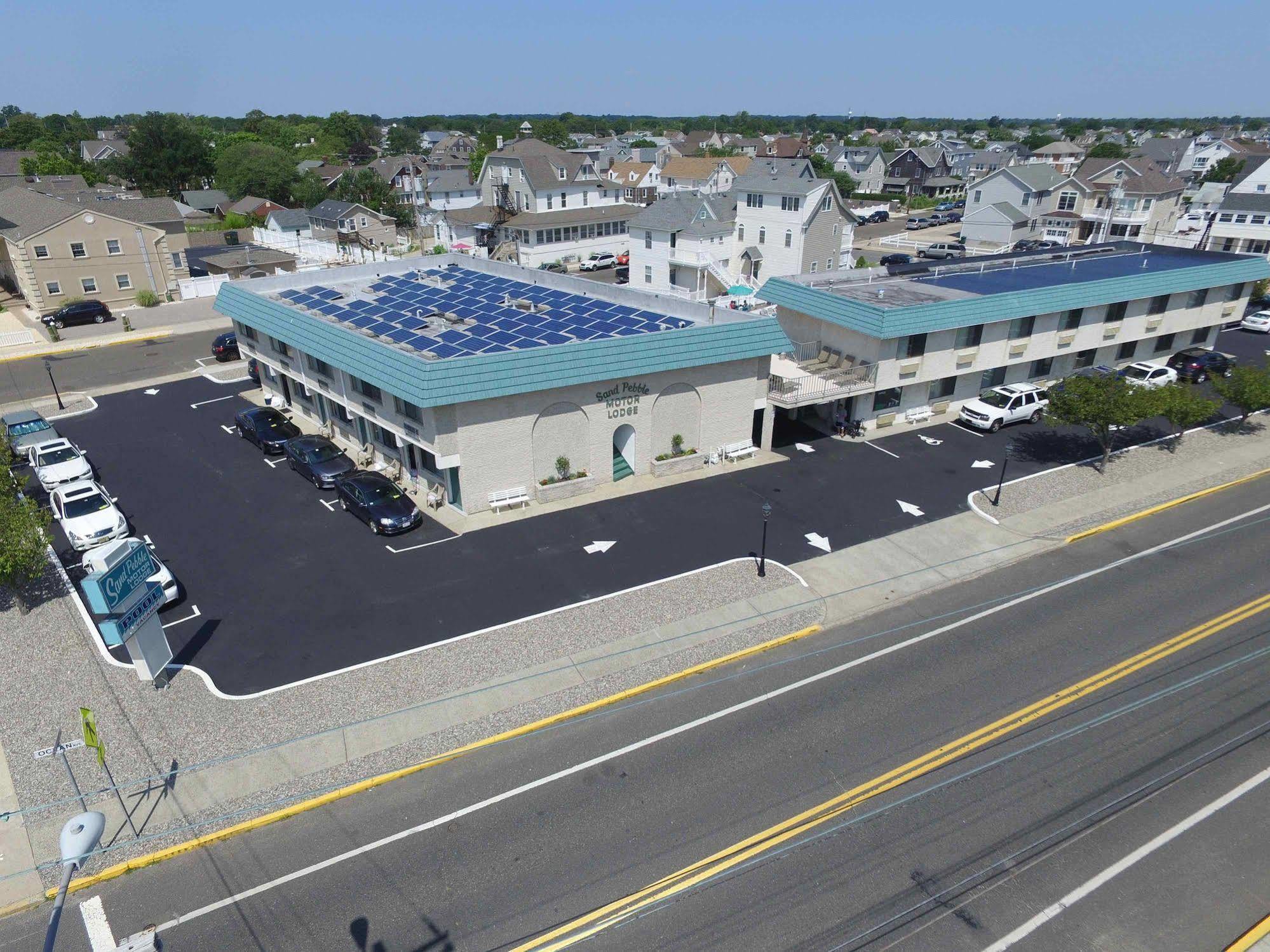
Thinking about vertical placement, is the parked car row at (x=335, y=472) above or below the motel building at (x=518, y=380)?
below

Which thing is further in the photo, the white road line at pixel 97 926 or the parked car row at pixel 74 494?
the parked car row at pixel 74 494

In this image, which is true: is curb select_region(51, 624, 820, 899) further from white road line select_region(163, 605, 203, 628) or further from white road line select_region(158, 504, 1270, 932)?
white road line select_region(163, 605, 203, 628)

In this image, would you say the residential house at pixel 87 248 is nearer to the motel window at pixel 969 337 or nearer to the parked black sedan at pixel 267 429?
the parked black sedan at pixel 267 429

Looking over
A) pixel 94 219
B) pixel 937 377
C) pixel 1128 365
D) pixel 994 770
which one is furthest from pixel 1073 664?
pixel 94 219

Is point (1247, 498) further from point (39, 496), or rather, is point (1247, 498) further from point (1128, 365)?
point (39, 496)

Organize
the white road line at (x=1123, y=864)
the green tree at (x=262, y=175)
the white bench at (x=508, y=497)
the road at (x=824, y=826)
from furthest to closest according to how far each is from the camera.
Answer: the green tree at (x=262, y=175) < the white bench at (x=508, y=497) < the road at (x=824, y=826) < the white road line at (x=1123, y=864)

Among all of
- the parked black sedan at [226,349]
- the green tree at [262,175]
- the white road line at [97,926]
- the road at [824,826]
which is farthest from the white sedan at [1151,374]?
the green tree at [262,175]

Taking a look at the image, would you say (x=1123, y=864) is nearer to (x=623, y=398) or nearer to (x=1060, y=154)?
(x=623, y=398)

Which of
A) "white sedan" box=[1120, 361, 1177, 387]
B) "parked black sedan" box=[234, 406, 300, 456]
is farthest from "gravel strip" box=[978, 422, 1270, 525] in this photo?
"parked black sedan" box=[234, 406, 300, 456]
